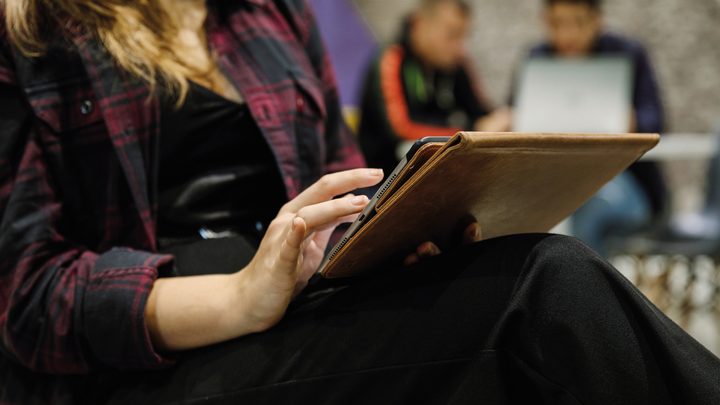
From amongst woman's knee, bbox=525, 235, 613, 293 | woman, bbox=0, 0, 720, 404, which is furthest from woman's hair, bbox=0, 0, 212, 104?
woman's knee, bbox=525, 235, 613, 293

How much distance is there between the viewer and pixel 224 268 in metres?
0.95

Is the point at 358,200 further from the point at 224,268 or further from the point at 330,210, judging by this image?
the point at 224,268

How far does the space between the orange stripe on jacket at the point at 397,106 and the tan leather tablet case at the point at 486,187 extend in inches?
86.5

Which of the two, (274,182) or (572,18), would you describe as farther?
(572,18)

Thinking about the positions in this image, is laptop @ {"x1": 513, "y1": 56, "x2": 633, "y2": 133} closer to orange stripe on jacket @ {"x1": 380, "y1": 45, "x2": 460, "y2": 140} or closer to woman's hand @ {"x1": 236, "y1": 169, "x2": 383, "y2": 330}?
orange stripe on jacket @ {"x1": 380, "y1": 45, "x2": 460, "y2": 140}

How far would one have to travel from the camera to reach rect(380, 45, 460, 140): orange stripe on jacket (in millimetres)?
3150

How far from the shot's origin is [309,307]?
81 centimetres

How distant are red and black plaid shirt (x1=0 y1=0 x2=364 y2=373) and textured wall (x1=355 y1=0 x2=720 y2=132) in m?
3.28

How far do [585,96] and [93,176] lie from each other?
1.94 meters

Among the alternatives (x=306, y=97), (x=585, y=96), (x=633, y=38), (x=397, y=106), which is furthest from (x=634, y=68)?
(x=306, y=97)

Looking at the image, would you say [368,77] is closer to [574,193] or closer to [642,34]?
[642,34]

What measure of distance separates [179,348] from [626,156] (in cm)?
52

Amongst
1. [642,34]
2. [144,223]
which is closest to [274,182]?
[144,223]

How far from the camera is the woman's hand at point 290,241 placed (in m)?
0.77
